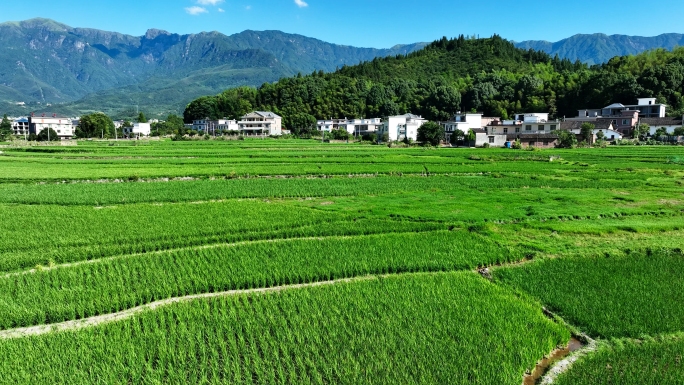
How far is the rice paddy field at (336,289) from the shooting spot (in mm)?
6625

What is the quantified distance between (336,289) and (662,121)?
8278cm

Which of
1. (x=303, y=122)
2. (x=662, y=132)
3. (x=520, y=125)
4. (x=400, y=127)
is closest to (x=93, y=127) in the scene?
(x=303, y=122)

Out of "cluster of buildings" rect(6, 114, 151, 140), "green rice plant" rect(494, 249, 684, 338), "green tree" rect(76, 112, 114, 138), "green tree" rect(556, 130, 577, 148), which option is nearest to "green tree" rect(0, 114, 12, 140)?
"cluster of buildings" rect(6, 114, 151, 140)

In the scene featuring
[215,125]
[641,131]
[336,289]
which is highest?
[215,125]

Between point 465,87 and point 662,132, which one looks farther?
point 465,87

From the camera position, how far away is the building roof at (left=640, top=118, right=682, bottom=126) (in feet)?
226

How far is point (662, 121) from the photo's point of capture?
70.6 m

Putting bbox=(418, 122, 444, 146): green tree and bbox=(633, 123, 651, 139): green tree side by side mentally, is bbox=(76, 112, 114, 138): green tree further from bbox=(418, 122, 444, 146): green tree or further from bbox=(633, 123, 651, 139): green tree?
bbox=(633, 123, 651, 139): green tree

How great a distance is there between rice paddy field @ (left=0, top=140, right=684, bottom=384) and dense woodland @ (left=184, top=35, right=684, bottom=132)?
78411mm

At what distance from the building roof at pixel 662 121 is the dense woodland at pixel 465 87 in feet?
20.7

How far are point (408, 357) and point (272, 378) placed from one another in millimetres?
2189

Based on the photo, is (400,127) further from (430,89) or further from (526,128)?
(430,89)

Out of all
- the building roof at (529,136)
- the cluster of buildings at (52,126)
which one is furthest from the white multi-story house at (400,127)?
the cluster of buildings at (52,126)

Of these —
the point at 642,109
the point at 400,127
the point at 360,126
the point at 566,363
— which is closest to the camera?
the point at 566,363
